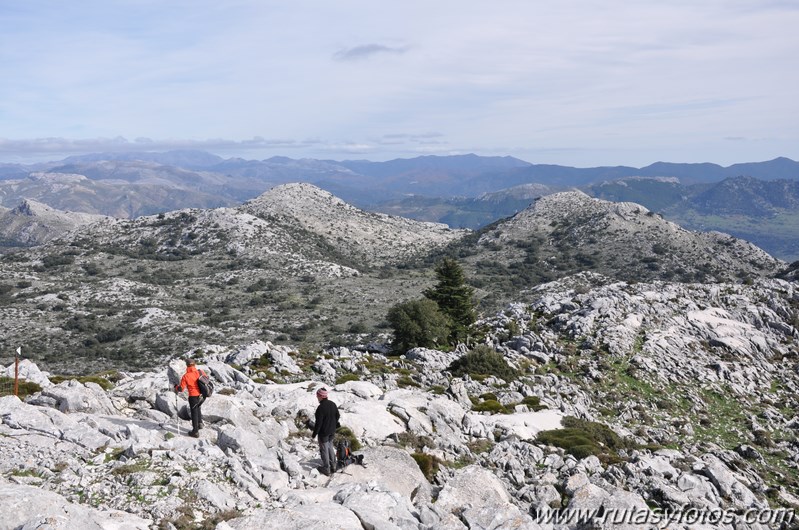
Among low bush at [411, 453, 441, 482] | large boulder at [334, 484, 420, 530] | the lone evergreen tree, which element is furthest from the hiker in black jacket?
the lone evergreen tree

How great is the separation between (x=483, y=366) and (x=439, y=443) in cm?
1402

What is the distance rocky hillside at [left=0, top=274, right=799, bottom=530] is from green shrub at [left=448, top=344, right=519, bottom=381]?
1.67 ft

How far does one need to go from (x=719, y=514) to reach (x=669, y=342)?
25.5 meters

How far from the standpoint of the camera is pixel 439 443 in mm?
21750

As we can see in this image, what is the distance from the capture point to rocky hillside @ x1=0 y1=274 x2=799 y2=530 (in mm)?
13883

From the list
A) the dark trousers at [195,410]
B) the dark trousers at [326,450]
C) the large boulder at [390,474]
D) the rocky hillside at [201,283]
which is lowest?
→ the rocky hillside at [201,283]

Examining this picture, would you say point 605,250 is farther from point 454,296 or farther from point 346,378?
point 346,378

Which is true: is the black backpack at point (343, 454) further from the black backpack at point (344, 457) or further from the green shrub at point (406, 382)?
the green shrub at point (406, 382)

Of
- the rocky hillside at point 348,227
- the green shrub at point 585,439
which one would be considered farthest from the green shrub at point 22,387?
the rocky hillside at point 348,227

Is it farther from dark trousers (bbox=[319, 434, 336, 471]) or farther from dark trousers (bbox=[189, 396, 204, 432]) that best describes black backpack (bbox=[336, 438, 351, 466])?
dark trousers (bbox=[189, 396, 204, 432])

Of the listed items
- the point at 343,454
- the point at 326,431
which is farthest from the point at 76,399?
the point at 343,454

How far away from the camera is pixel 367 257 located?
148m

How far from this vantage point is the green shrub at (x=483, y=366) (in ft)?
115

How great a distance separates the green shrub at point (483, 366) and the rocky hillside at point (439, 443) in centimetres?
51
